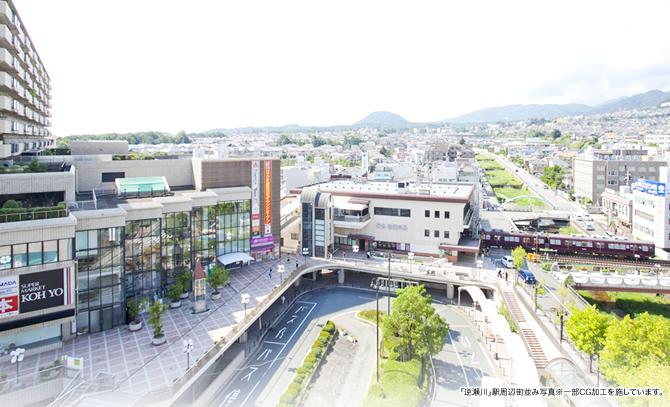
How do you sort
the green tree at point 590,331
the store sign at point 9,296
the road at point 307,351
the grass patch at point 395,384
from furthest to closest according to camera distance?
the road at point 307,351 → the store sign at point 9,296 → the green tree at point 590,331 → the grass patch at point 395,384

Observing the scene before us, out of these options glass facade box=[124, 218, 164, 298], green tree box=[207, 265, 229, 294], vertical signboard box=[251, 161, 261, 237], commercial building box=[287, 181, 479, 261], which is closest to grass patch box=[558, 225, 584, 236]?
commercial building box=[287, 181, 479, 261]

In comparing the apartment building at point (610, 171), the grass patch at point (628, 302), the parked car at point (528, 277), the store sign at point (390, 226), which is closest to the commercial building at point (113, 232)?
the store sign at point (390, 226)

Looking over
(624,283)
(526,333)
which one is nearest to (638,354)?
(526,333)

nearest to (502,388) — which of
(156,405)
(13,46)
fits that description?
(156,405)

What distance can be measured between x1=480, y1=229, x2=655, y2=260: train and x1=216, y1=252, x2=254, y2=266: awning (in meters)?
28.1

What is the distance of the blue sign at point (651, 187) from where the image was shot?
4741 cm

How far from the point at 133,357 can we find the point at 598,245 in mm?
47345

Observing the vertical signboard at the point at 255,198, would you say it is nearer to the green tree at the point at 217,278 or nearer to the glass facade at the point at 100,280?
the green tree at the point at 217,278

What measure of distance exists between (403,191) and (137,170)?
2676 cm

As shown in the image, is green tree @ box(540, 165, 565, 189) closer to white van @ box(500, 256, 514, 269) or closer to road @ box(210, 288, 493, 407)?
white van @ box(500, 256, 514, 269)

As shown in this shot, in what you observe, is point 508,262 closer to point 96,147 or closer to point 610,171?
point 96,147

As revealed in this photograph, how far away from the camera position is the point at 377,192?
46.5 m

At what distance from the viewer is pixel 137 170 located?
124 feet

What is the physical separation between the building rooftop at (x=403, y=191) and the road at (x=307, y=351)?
39.5 ft
